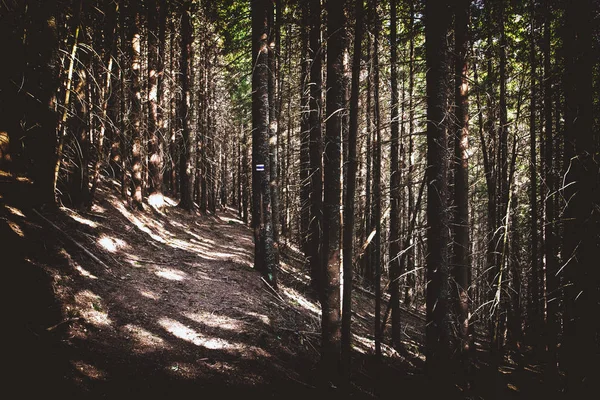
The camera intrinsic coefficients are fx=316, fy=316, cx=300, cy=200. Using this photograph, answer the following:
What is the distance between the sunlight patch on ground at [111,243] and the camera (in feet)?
26.8

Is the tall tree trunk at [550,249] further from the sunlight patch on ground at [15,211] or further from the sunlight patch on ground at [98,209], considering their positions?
the sunlight patch on ground at [98,209]

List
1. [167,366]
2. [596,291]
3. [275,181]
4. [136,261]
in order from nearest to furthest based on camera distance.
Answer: [167,366], [596,291], [136,261], [275,181]

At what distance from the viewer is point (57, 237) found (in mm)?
6473

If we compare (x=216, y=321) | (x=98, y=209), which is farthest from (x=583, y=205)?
(x=98, y=209)

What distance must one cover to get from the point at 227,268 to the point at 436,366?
6.69 metres

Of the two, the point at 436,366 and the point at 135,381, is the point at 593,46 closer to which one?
the point at 436,366

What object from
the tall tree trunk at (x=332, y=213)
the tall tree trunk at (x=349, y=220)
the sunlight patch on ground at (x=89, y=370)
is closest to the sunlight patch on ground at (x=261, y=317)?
the tall tree trunk at (x=332, y=213)

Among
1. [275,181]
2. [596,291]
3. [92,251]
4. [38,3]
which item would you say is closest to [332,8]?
[38,3]

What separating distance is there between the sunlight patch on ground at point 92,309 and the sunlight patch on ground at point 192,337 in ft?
3.44

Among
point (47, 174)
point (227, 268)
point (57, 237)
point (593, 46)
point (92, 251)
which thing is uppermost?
point (593, 46)

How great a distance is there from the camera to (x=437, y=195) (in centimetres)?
569

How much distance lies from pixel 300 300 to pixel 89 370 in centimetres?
665

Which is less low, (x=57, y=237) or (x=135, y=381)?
(x=57, y=237)

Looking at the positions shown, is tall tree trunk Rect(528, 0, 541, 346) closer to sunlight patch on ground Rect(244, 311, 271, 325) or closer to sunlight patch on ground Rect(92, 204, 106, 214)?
sunlight patch on ground Rect(244, 311, 271, 325)
